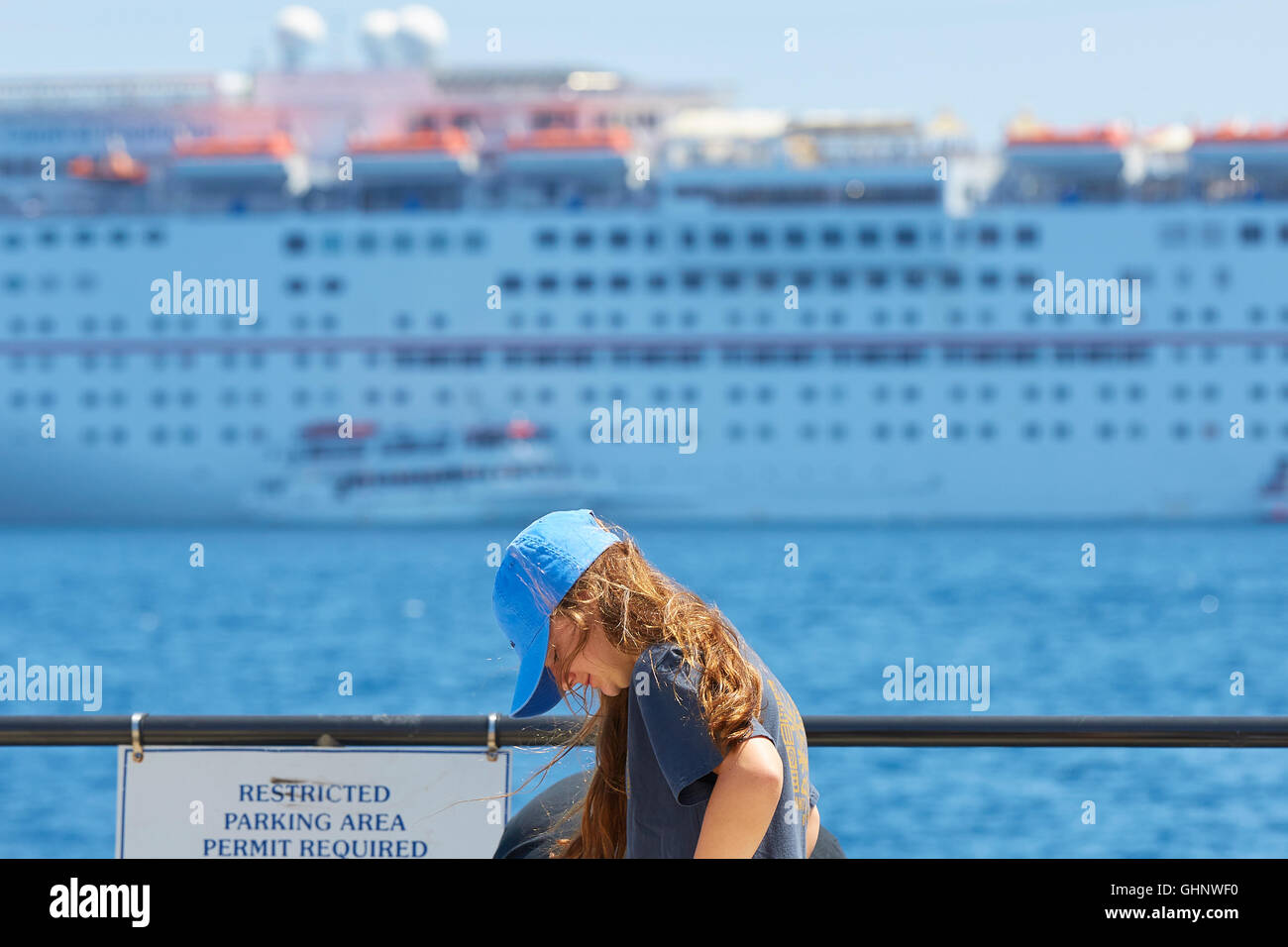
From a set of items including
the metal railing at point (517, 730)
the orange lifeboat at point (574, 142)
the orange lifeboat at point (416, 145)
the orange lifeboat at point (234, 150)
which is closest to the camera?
the metal railing at point (517, 730)

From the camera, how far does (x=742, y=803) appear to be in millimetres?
1375

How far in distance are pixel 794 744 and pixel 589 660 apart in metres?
0.20

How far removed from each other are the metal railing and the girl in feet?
1.27

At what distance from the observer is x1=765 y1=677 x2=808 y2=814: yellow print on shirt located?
1.44m

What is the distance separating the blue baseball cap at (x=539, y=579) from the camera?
4.77 feet

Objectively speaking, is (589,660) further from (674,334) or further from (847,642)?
(674,334)

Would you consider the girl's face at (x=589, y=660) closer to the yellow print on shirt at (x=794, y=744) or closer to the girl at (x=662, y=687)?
the girl at (x=662, y=687)

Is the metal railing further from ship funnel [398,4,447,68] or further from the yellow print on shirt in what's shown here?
ship funnel [398,4,447,68]

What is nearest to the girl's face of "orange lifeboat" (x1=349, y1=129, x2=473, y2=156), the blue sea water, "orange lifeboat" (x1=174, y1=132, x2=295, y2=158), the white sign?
the blue sea water

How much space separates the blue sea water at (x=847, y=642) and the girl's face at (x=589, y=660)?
12cm

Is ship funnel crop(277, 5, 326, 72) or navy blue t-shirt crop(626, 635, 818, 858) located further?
ship funnel crop(277, 5, 326, 72)

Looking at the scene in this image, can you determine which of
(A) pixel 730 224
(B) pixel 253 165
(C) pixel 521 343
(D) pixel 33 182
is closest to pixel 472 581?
(C) pixel 521 343

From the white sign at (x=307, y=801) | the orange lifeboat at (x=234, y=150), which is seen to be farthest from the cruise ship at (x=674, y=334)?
the white sign at (x=307, y=801)
